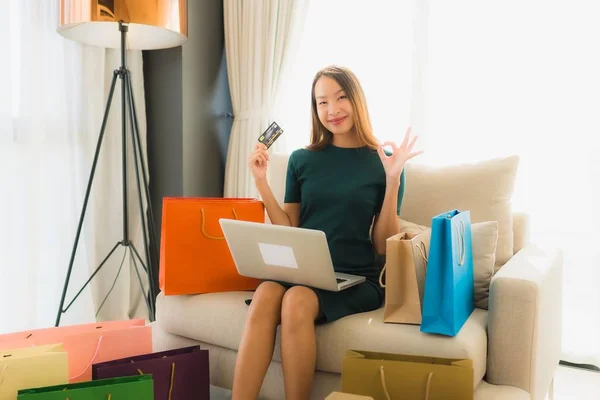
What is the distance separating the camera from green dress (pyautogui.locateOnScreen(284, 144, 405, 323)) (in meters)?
1.79

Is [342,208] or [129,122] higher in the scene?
[129,122]

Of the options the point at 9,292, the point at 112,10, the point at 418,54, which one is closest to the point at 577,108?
the point at 418,54

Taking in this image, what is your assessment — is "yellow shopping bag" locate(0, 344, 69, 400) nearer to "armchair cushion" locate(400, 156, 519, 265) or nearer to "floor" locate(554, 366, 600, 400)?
A: "armchair cushion" locate(400, 156, 519, 265)

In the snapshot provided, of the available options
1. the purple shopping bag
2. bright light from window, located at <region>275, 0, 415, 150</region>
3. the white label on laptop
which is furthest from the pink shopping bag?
bright light from window, located at <region>275, 0, 415, 150</region>

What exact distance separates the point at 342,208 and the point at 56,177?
1.47 metres

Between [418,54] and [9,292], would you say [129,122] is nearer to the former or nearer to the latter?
[9,292]

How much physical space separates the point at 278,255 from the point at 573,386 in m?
1.38

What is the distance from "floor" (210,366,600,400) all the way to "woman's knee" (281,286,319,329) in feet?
1.88

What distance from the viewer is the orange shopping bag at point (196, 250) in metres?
1.83

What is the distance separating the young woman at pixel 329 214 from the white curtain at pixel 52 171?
1173mm

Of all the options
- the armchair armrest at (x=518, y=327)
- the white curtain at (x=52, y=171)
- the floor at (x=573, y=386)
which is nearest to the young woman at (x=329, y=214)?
the armchair armrest at (x=518, y=327)

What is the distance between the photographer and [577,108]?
2260 mm

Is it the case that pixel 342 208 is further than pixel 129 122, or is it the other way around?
pixel 129 122

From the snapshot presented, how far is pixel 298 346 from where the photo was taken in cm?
150
